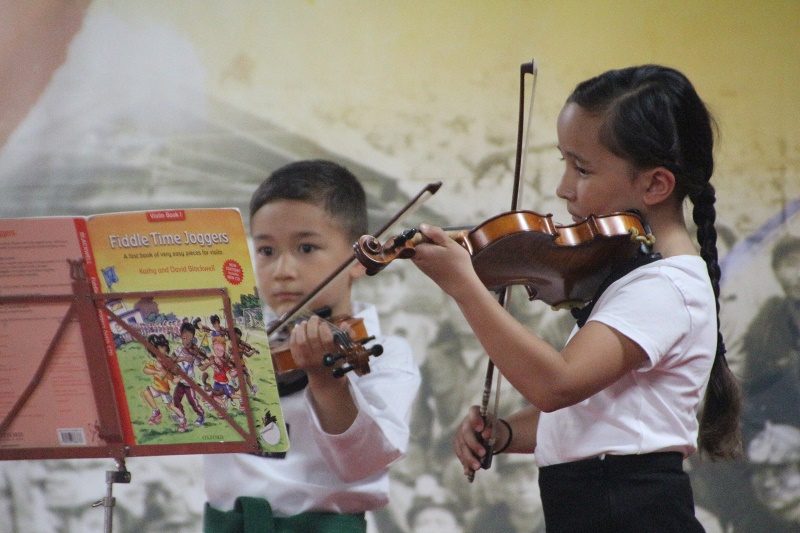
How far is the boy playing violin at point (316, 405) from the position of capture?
1.45 metres

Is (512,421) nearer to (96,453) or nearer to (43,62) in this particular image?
(96,453)

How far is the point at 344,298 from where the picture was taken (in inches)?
67.1

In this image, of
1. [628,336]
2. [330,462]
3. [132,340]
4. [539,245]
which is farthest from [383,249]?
[330,462]

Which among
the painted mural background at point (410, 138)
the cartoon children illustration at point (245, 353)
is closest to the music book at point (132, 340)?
the cartoon children illustration at point (245, 353)

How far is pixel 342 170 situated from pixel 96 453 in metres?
0.85

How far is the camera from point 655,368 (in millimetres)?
1144

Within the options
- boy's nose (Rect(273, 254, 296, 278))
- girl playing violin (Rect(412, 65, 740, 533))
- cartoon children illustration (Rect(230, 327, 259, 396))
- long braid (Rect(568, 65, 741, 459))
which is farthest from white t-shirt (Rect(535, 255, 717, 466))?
boy's nose (Rect(273, 254, 296, 278))

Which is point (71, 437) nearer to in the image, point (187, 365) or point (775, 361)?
point (187, 365)

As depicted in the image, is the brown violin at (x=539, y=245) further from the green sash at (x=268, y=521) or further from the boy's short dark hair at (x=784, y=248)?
the boy's short dark hair at (x=784, y=248)

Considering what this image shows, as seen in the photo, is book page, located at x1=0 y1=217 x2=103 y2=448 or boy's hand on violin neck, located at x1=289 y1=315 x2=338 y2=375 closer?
book page, located at x1=0 y1=217 x2=103 y2=448

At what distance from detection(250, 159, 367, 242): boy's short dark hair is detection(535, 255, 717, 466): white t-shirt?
0.72 meters

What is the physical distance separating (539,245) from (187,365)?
54 centimetres

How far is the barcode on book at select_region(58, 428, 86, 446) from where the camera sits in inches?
50.2

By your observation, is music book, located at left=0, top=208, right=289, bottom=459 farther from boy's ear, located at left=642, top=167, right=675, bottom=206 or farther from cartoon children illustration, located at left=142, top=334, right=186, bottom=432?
boy's ear, located at left=642, top=167, right=675, bottom=206
